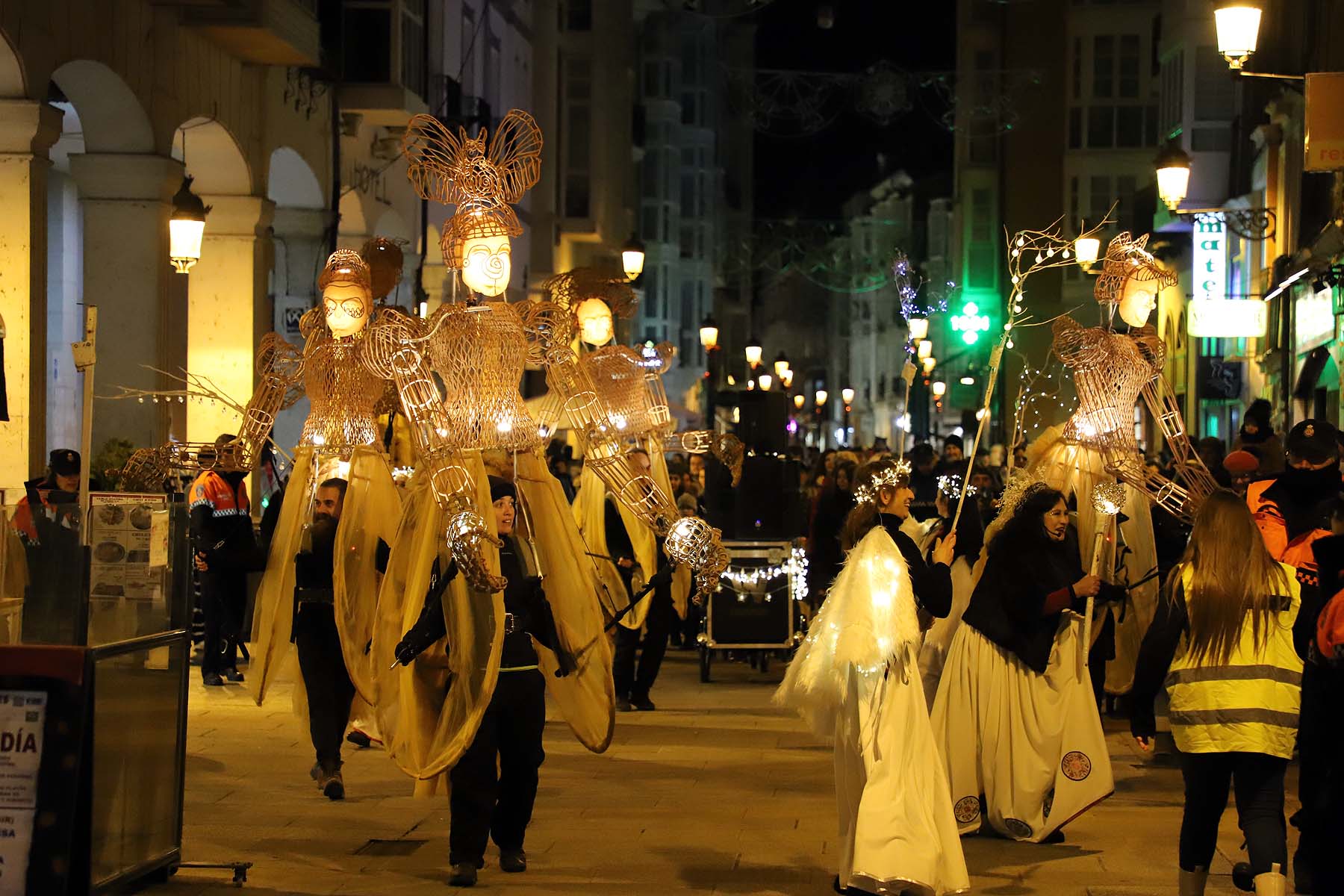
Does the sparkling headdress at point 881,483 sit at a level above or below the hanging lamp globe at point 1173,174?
below

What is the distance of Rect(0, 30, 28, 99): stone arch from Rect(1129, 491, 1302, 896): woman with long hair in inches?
392

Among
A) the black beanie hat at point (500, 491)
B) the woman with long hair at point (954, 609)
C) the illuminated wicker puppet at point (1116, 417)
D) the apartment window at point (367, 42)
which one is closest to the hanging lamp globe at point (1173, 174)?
the illuminated wicker puppet at point (1116, 417)

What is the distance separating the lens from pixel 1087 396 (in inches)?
463

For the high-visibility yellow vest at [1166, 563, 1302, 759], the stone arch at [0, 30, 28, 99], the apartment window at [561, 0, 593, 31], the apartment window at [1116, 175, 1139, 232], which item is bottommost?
the high-visibility yellow vest at [1166, 563, 1302, 759]

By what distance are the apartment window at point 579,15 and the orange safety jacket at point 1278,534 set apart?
115ft

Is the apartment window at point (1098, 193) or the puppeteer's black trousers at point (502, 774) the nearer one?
the puppeteer's black trousers at point (502, 774)

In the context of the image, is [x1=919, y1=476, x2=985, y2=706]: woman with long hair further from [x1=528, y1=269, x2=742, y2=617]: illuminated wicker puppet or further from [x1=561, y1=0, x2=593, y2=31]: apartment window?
[x1=561, y1=0, x2=593, y2=31]: apartment window

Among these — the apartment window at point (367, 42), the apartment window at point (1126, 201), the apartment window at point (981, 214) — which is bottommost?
the apartment window at point (367, 42)

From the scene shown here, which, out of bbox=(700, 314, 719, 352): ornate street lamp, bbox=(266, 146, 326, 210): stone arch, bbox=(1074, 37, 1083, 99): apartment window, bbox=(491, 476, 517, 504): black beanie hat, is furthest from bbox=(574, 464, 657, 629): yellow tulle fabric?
bbox=(1074, 37, 1083, 99): apartment window

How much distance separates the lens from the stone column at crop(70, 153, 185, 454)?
17.6 m

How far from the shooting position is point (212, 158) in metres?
20.1

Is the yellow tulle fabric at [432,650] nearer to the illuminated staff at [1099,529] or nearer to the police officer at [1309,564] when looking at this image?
the illuminated staff at [1099,529]

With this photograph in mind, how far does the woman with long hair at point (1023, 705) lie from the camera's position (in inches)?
383

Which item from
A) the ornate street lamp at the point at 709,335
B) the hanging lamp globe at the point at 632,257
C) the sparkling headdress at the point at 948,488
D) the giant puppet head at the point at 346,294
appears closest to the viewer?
the giant puppet head at the point at 346,294
